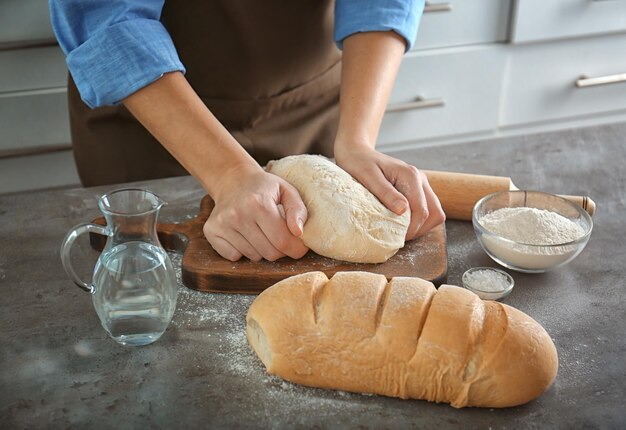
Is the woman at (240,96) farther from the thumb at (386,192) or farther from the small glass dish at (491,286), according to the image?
the small glass dish at (491,286)

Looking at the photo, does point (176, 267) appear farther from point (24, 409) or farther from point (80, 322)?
point (24, 409)

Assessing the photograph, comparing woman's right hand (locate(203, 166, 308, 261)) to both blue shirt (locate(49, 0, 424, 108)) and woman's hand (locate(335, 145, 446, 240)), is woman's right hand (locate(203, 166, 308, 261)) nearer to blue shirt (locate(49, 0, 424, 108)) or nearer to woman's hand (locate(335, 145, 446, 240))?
woman's hand (locate(335, 145, 446, 240))

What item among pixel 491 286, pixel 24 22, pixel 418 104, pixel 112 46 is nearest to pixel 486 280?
pixel 491 286

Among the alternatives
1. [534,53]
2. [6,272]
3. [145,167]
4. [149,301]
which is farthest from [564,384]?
[534,53]

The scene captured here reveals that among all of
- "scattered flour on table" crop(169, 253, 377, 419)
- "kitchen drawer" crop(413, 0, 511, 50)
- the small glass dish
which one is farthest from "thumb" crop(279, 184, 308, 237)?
"kitchen drawer" crop(413, 0, 511, 50)

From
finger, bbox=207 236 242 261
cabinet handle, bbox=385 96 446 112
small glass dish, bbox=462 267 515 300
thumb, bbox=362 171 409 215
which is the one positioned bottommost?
cabinet handle, bbox=385 96 446 112

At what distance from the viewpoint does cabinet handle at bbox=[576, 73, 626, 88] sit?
2.23 metres

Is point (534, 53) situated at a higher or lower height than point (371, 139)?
lower

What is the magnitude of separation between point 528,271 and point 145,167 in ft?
2.59

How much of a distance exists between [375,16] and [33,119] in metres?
1.03

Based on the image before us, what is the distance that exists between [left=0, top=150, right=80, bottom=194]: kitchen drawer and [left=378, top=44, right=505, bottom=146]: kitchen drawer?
34.2 inches

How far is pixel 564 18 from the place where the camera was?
7.02ft

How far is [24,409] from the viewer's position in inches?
33.5

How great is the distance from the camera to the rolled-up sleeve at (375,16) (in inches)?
51.7
